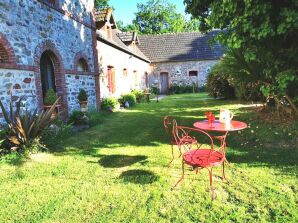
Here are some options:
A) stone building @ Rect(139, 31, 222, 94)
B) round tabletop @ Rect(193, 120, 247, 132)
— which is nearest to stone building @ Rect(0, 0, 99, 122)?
round tabletop @ Rect(193, 120, 247, 132)

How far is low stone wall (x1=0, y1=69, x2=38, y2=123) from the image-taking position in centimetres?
618

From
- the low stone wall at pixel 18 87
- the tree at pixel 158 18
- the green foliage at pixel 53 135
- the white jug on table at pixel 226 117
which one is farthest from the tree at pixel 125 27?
the white jug on table at pixel 226 117

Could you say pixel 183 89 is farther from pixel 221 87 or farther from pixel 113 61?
pixel 113 61

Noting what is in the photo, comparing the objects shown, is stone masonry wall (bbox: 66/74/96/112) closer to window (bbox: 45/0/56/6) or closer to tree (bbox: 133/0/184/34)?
window (bbox: 45/0/56/6)

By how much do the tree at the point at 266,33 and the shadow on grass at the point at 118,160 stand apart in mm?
2875

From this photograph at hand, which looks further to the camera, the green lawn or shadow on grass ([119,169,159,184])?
shadow on grass ([119,169,159,184])

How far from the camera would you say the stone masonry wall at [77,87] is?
361 inches

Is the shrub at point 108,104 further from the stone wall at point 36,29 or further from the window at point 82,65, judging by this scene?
the stone wall at point 36,29

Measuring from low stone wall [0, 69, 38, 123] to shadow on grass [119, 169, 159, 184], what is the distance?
3.61 metres

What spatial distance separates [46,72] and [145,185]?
239 inches

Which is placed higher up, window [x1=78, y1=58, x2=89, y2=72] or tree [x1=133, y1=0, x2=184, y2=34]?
tree [x1=133, y1=0, x2=184, y2=34]

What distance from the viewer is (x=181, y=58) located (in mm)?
24375

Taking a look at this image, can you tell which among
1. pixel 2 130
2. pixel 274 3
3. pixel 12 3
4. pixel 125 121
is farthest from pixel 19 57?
pixel 274 3

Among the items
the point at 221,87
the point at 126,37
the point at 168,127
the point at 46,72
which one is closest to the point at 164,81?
the point at 126,37
